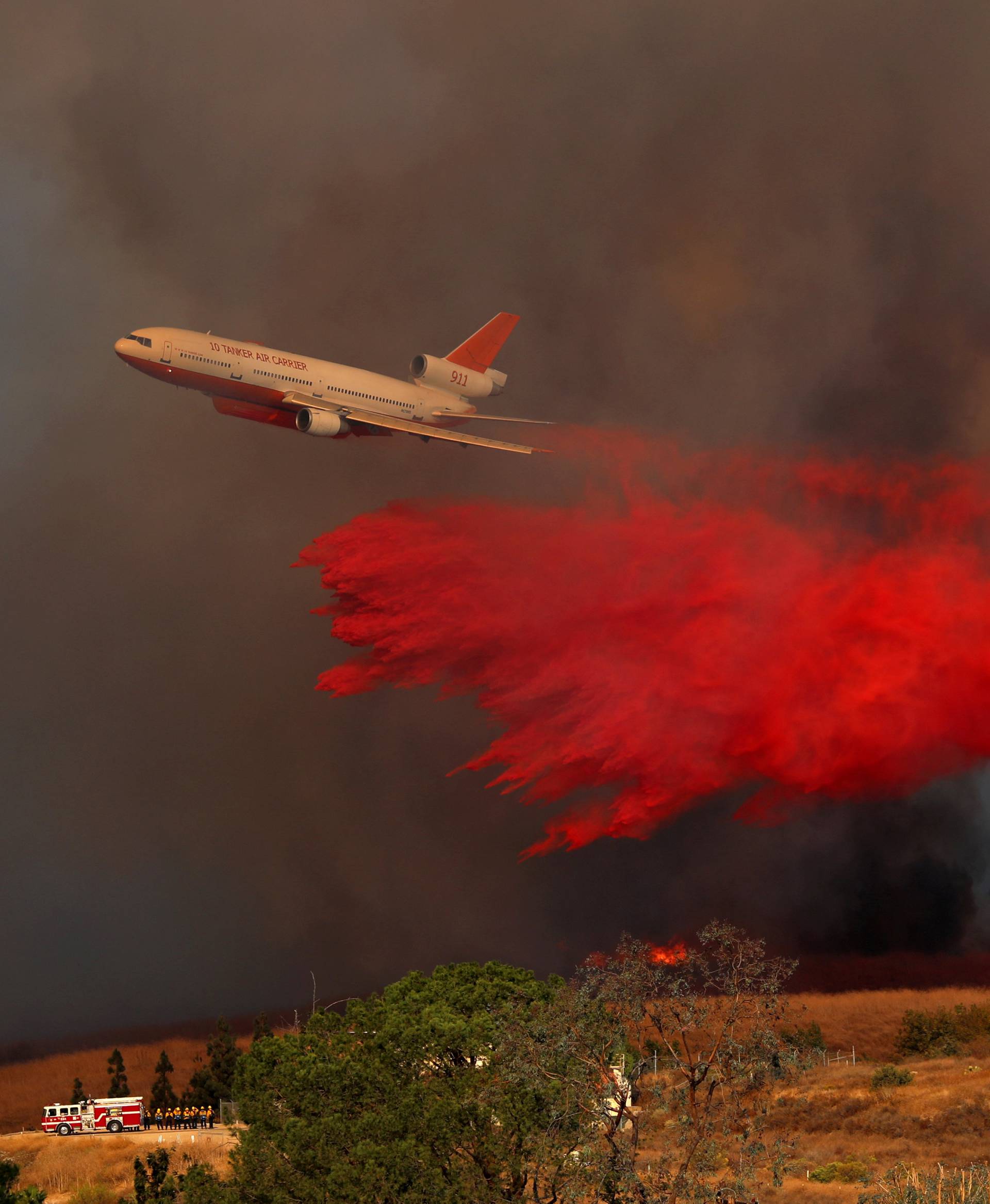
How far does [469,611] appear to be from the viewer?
244ft

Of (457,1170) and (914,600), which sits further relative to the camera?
(914,600)

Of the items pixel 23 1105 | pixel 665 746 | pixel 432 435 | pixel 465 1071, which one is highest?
pixel 432 435

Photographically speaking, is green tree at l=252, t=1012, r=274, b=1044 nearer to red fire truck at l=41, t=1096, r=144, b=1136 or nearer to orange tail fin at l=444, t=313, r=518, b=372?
red fire truck at l=41, t=1096, r=144, b=1136

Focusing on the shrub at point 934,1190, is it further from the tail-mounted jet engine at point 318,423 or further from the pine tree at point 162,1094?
the pine tree at point 162,1094

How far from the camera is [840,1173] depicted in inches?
2227

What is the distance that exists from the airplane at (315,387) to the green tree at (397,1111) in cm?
4204

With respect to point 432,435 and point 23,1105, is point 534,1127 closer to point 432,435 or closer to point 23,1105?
point 432,435

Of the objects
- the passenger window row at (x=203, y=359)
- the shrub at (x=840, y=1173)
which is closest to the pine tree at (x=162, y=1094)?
the passenger window row at (x=203, y=359)

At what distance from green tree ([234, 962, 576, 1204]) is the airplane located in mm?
42040


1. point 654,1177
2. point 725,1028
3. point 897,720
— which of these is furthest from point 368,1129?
point 897,720

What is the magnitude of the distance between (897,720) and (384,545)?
90.6 ft

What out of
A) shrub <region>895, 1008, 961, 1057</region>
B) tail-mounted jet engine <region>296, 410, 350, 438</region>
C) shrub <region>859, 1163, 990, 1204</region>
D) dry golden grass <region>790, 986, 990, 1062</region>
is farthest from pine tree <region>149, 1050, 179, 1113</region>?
shrub <region>859, 1163, 990, 1204</region>

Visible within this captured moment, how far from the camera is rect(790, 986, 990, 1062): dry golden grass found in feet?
282

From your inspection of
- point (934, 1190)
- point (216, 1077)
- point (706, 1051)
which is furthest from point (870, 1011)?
point (706, 1051)
